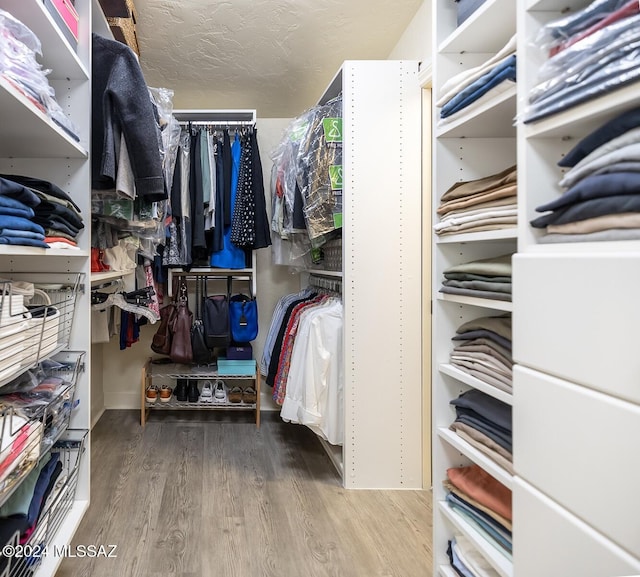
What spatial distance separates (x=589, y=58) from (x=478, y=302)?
0.56 meters

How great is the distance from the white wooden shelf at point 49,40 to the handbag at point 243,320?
1.76 metres

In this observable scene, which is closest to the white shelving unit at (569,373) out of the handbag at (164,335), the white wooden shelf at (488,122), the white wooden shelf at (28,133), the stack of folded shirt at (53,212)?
the white wooden shelf at (488,122)

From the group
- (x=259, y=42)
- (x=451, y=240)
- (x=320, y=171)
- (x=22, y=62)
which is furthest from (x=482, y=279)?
(x=259, y=42)

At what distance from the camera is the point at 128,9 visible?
183 cm

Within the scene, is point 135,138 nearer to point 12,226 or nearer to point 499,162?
point 12,226

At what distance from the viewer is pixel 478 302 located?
108 centimetres

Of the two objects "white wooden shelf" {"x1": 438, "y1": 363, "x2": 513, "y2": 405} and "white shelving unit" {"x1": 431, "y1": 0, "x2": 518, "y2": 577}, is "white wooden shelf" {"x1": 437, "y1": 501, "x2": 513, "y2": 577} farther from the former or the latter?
"white wooden shelf" {"x1": 438, "y1": 363, "x2": 513, "y2": 405}

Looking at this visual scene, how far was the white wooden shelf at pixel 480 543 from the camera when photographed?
3.12 ft

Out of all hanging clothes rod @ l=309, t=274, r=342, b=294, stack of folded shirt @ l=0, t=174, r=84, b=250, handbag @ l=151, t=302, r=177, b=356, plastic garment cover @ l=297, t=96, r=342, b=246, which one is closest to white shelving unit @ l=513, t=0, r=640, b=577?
Answer: stack of folded shirt @ l=0, t=174, r=84, b=250

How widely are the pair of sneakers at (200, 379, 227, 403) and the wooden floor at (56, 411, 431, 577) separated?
0.38 meters

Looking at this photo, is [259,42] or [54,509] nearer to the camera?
[54,509]

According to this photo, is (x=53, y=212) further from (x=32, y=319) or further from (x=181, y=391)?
(x=181, y=391)

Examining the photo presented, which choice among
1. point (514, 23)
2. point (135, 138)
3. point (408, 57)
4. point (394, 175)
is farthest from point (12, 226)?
point (408, 57)

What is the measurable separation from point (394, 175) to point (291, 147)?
80cm
